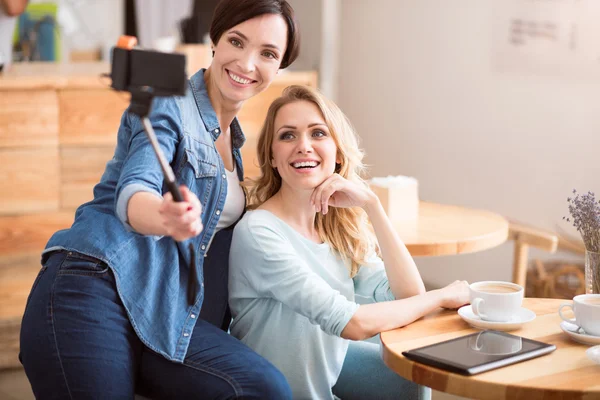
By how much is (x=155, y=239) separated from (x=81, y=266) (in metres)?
0.16

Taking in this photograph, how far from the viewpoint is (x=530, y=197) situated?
388 cm

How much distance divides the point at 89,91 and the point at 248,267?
2176 millimetres

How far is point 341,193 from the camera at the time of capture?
6.42 ft

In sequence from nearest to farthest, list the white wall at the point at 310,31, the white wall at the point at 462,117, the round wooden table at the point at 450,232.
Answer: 1. the round wooden table at the point at 450,232
2. the white wall at the point at 462,117
3. the white wall at the point at 310,31

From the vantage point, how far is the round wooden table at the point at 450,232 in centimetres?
252

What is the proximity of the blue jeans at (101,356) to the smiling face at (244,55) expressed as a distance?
0.54 metres

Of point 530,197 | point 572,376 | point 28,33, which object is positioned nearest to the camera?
point 572,376

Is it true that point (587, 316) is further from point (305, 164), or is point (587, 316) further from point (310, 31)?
point (310, 31)

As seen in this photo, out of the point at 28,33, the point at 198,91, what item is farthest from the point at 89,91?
the point at 198,91

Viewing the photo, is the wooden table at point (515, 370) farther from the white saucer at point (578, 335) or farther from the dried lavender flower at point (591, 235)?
the dried lavender flower at point (591, 235)

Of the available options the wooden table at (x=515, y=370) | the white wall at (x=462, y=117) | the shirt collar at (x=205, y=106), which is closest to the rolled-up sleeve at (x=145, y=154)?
the shirt collar at (x=205, y=106)

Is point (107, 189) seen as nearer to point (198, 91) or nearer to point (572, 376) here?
point (198, 91)

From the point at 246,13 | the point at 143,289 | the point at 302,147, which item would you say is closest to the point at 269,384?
the point at 143,289

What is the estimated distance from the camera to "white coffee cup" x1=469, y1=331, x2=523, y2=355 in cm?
150
